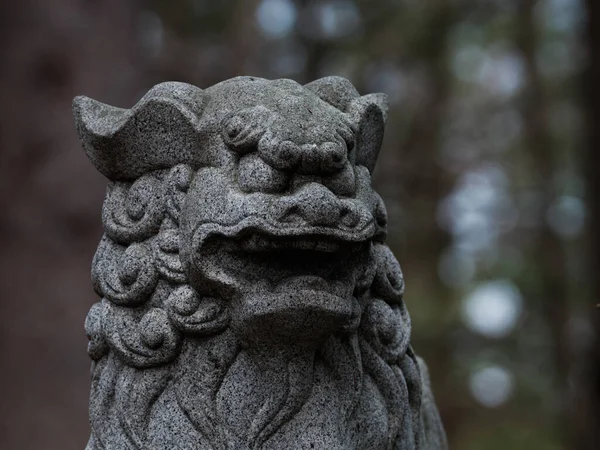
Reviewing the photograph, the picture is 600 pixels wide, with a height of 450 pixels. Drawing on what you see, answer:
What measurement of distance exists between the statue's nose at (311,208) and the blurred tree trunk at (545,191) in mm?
7472

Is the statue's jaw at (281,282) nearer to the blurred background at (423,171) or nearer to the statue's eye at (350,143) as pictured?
the statue's eye at (350,143)

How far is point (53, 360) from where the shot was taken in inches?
201

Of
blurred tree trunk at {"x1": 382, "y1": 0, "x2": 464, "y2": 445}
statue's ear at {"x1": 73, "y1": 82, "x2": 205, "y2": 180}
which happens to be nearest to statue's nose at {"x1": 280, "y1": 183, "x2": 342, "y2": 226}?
statue's ear at {"x1": 73, "y1": 82, "x2": 205, "y2": 180}

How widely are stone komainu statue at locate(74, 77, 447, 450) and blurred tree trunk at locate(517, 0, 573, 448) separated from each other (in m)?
7.14

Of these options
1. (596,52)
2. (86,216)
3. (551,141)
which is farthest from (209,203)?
(551,141)

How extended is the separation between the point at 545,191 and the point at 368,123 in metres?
7.42

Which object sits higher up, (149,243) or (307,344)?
(149,243)

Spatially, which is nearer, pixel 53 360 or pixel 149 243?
pixel 149 243

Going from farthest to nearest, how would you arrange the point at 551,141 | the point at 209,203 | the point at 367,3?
the point at 551,141 → the point at 367,3 → the point at 209,203

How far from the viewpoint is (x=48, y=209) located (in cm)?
522

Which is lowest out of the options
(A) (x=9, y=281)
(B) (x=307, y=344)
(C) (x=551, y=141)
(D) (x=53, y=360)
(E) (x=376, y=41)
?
(D) (x=53, y=360)

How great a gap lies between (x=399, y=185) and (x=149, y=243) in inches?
267

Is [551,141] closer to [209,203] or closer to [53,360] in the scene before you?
[53,360]

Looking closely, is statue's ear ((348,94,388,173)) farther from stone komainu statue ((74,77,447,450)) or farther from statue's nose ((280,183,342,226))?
statue's nose ((280,183,342,226))
